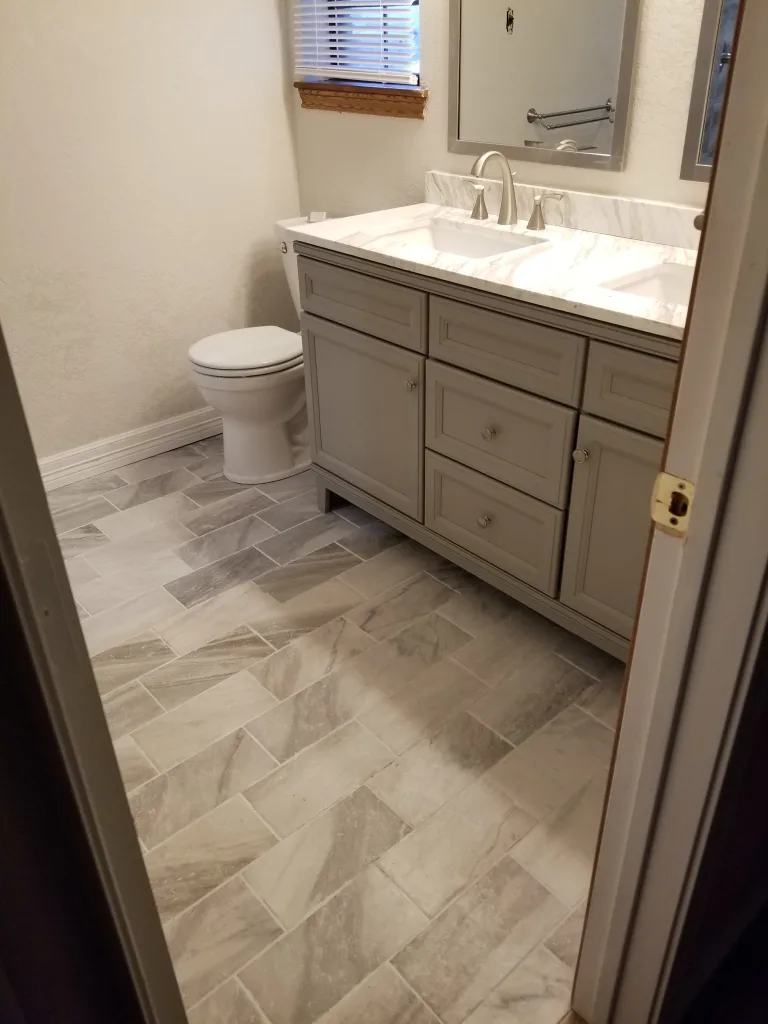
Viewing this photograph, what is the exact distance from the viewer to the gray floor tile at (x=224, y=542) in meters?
2.46

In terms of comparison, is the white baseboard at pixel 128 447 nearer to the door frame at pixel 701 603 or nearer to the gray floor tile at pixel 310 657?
the gray floor tile at pixel 310 657

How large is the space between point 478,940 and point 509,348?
1183 millimetres

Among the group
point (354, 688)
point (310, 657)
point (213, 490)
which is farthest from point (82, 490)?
point (354, 688)

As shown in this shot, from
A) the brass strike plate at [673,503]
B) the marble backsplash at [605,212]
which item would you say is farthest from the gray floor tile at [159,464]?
the brass strike plate at [673,503]

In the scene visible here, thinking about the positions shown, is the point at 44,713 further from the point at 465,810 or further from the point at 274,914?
the point at 465,810

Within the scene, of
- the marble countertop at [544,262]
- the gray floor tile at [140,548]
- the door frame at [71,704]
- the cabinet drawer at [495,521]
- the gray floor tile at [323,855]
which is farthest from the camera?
the gray floor tile at [140,548]

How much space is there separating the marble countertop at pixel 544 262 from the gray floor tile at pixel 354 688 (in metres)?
0.88

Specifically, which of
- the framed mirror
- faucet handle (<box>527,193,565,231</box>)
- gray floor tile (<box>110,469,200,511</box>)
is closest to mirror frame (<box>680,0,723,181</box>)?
the framed mirror

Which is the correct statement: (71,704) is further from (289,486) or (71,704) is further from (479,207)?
(289,486)

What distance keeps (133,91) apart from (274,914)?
2445 millimetres

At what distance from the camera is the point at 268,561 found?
2.43 meters

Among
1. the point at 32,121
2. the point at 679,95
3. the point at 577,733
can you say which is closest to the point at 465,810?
the point at 577,733

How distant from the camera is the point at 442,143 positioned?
2531mm

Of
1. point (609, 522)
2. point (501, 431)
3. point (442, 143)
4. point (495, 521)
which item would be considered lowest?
point (495, 521)
